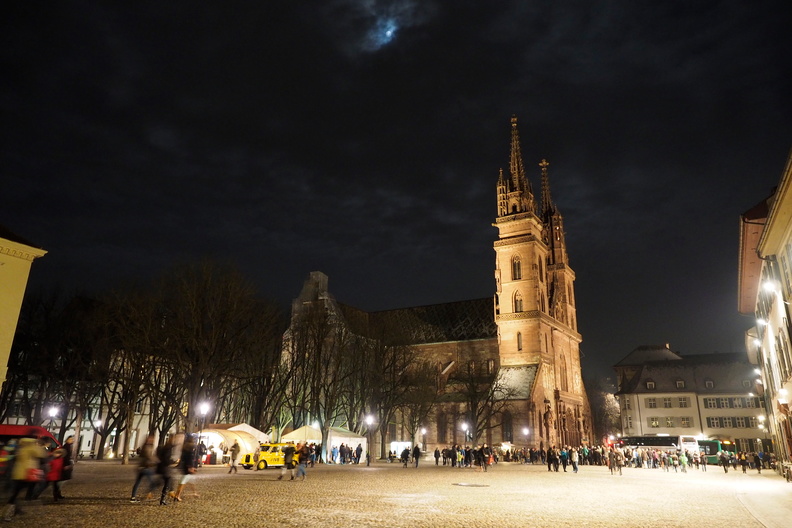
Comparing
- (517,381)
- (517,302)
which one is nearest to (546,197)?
(517,302)

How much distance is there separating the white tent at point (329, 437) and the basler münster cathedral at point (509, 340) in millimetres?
10609

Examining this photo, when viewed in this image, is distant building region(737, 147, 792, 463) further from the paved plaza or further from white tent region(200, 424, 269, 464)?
white tent region(200, 424, 269, 464)

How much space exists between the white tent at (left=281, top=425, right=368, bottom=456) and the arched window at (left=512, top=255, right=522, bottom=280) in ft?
102

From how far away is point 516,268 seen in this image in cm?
7181

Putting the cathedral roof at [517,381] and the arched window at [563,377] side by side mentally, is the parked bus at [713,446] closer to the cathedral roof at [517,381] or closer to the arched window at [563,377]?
the arched window at [563,377]

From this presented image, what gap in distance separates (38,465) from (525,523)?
11.3 m

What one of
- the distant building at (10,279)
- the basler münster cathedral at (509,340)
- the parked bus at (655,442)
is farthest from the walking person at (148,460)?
the parked bus at (655,442)

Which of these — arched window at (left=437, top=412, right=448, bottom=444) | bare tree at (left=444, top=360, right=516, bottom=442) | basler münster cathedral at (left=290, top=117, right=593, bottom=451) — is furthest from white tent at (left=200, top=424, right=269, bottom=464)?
arched window at (left=437, top=412, right=448, bottom=444)

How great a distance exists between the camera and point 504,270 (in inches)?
2840

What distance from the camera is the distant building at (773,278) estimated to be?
20.8m

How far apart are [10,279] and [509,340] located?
5333cm

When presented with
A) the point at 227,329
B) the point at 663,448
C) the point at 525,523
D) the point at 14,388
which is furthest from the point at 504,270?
the point at 525,523

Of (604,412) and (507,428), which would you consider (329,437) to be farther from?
(604,412)

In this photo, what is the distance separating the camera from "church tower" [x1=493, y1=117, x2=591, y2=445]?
65.7 m
